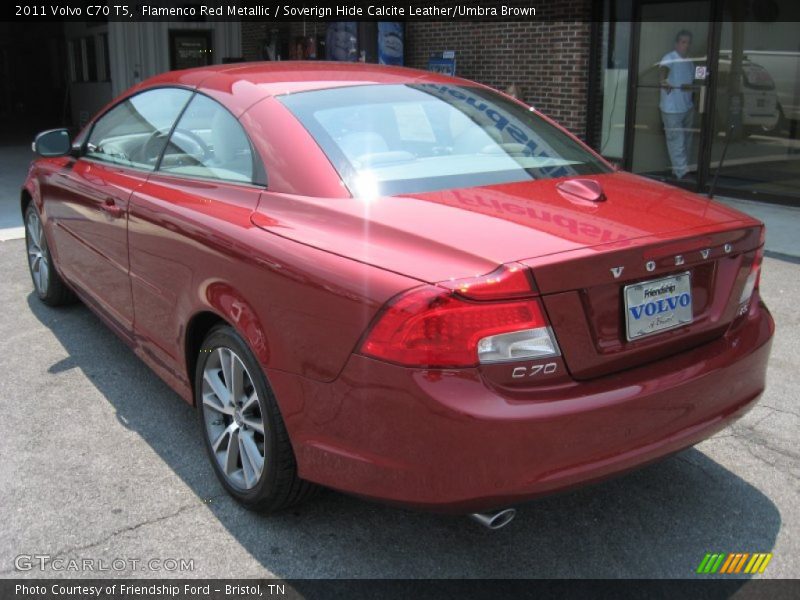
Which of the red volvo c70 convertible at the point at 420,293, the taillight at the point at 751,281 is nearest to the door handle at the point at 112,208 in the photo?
the red volvo c70 convertible at the point at 420,293

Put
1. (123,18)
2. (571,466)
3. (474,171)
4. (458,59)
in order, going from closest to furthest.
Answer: (571,466)
(474,171)
(458,59)
(123,18)

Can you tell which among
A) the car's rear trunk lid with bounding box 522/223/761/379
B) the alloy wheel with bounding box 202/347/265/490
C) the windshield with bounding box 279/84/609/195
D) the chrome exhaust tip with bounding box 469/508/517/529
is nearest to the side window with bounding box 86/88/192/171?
the windshield with bounding box 279/84/609/195

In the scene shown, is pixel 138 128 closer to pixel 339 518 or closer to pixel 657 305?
pixel 339 518

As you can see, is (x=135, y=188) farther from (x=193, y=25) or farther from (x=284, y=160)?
(x=193, y=25)

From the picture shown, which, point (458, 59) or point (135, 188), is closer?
point (135, 188)

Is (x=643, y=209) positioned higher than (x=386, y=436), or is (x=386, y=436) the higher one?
(x=643, y=209)

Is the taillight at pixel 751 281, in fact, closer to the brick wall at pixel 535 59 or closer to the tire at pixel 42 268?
the tire at pixel 42 268

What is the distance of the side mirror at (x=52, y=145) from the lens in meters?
4.67

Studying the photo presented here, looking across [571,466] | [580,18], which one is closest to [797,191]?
[580,18]

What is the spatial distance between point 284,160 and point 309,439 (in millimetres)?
1000

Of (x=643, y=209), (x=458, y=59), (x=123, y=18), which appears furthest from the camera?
(x=123, y=18)

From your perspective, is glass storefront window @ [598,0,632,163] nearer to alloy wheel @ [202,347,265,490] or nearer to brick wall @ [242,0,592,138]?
brick wall @ [242,0,592,138]

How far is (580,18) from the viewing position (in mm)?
10453

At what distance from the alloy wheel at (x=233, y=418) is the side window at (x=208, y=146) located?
717 millimetres
